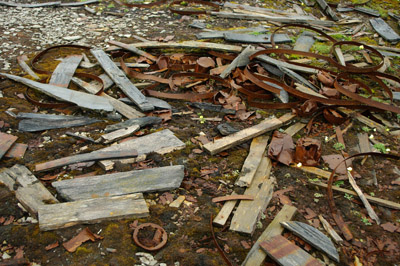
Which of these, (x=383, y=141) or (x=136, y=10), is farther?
(x=136, y=10)

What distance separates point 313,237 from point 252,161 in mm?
1305

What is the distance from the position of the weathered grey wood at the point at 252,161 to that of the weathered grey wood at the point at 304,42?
11.8 ft

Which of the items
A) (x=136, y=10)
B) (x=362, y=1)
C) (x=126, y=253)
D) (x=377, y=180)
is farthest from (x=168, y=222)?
(x=362, y=1)

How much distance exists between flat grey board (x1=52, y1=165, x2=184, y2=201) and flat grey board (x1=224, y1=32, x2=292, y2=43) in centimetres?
442

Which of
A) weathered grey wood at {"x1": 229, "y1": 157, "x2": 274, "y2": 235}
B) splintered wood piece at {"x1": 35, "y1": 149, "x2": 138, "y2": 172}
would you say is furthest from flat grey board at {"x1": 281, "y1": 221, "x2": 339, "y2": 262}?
splintered wood piece at {"x1": 35, "y1": 149, "x2": 138, "y2": 172}

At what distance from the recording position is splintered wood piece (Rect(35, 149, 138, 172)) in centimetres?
397

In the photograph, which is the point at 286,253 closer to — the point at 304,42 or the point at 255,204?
the point at 255,204

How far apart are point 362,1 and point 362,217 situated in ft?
30.5

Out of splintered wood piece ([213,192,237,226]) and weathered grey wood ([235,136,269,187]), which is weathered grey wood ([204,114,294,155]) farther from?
splintered wood piece ([213,192,237,226])

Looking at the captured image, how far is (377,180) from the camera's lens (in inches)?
169

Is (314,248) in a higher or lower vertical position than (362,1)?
lower

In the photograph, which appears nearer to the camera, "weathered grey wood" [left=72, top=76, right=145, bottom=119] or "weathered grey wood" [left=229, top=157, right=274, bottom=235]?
"weathered grey wood" [left=229, top=157, right=274, bottom=235]

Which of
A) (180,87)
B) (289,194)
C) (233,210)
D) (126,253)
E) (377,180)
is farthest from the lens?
(180,87)

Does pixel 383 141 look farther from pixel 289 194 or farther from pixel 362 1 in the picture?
pixel 362 1
